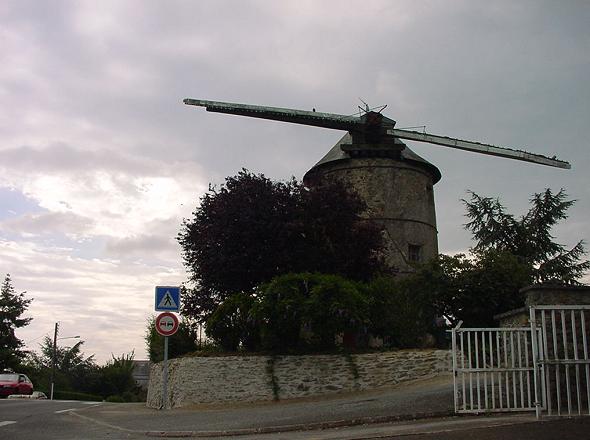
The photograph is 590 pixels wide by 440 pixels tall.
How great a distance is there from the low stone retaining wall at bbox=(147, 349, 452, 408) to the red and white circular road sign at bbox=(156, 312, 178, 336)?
3762mm

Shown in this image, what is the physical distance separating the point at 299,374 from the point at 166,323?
474cm

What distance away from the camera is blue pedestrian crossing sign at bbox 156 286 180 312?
51.2 feet

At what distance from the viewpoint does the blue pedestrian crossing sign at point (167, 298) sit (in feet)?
51.2

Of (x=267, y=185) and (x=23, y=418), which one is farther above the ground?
(x=267, y=185)

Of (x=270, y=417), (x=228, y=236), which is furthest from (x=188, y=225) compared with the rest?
(x=270, y=417)

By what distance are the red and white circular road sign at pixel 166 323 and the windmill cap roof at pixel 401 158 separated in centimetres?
1940

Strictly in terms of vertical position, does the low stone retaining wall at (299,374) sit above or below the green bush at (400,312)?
below

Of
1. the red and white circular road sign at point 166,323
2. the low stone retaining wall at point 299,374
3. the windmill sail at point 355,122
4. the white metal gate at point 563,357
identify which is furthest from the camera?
the windmill sail at point 355,122

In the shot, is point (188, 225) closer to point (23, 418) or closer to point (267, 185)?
point (267, 185)

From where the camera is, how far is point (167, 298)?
1571cm

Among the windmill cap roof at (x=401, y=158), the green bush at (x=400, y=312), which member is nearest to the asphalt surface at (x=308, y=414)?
the green bush at (x=400, y=312)

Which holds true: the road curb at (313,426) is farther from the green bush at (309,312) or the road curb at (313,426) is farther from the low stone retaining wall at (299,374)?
the green bush at (309,312)

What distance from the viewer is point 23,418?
52.6 ft

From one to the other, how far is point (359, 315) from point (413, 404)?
20.6ft
